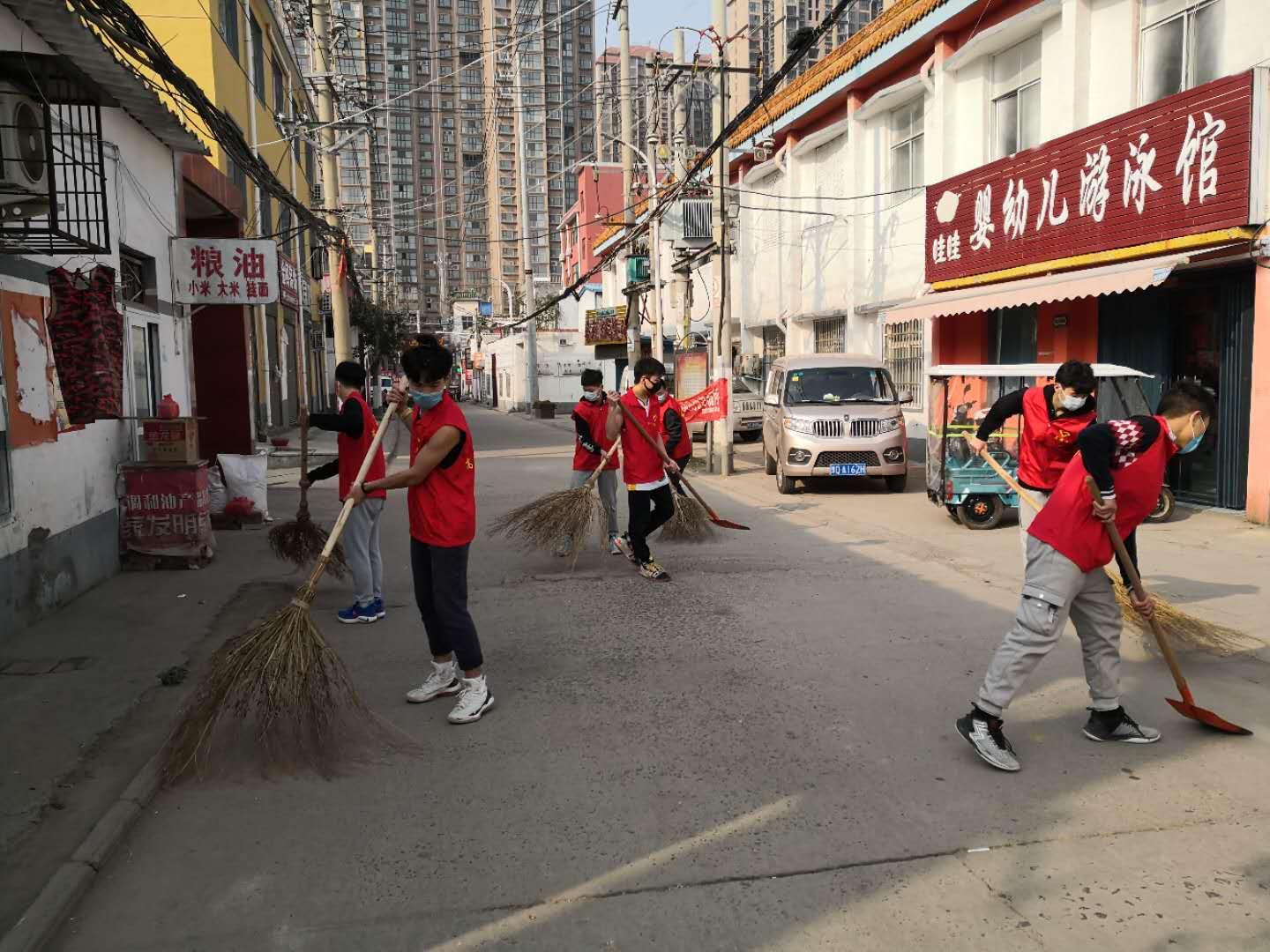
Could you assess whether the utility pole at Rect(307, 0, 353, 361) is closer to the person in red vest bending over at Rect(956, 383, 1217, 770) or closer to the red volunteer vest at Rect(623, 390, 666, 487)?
the red volunteer vest at Rect(623, 390, 666, 487)

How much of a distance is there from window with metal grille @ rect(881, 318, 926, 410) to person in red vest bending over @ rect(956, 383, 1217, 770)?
1307cm

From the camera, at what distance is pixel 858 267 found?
18.7 m

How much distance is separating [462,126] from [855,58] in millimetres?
50308

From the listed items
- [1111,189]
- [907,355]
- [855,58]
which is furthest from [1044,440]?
[855,58]

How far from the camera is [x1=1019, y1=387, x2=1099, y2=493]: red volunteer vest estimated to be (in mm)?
5734

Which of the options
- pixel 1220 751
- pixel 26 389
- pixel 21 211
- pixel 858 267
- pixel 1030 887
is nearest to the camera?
pixel 1030 887

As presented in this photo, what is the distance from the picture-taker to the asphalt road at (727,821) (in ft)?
9.67

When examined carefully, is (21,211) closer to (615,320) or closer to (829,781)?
(829,781)

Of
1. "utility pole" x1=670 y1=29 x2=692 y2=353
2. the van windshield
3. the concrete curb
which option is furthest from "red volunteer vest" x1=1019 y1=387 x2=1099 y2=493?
"utility pole" x1=670 y1=29 x2=692 y2=353

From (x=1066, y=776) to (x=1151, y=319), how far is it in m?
9.02

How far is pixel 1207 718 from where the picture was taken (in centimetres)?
434

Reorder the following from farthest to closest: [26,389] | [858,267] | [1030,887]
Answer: [858,267] → [26,389] → [1030,887]

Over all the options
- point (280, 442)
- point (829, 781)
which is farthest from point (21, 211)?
point (280, 442)

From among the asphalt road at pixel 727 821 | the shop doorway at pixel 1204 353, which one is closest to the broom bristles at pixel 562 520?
the asphalt road at pixel 727 821
